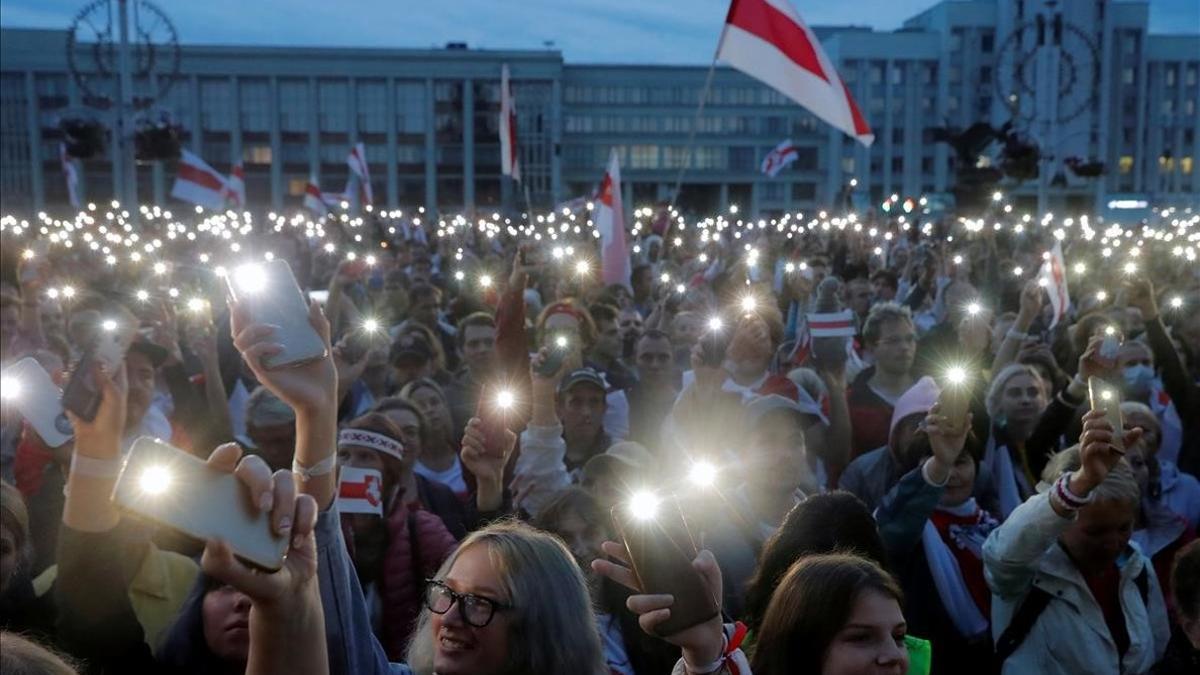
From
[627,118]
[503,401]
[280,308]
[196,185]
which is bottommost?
[503,401]

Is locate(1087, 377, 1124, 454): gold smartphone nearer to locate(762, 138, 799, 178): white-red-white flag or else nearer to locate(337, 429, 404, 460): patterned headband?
locate(337, 429, 404, 460): patterned headband

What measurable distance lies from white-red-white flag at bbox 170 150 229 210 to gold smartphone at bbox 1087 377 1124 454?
14.7 m

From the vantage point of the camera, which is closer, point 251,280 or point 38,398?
point 251,280

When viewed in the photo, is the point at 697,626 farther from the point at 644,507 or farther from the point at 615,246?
the point at 615,246

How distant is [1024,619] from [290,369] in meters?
2.44

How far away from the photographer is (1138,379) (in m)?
6.02

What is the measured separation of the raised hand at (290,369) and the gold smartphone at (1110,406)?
2183mm

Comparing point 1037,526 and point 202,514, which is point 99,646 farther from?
point 1037,526

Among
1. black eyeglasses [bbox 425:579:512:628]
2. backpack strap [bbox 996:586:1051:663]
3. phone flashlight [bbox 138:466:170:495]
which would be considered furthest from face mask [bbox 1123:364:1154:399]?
phone flashlight [bbox 138:466:170:495]

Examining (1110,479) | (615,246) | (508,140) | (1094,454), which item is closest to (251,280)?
(1094,454)

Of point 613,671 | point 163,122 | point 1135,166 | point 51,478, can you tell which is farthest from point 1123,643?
point 1135,166

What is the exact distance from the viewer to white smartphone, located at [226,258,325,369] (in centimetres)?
191

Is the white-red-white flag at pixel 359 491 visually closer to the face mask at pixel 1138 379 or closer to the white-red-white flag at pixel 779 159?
the face mask at pixel 1138 379

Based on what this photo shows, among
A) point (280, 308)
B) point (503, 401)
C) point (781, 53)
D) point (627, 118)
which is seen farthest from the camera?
point (627, 118)
